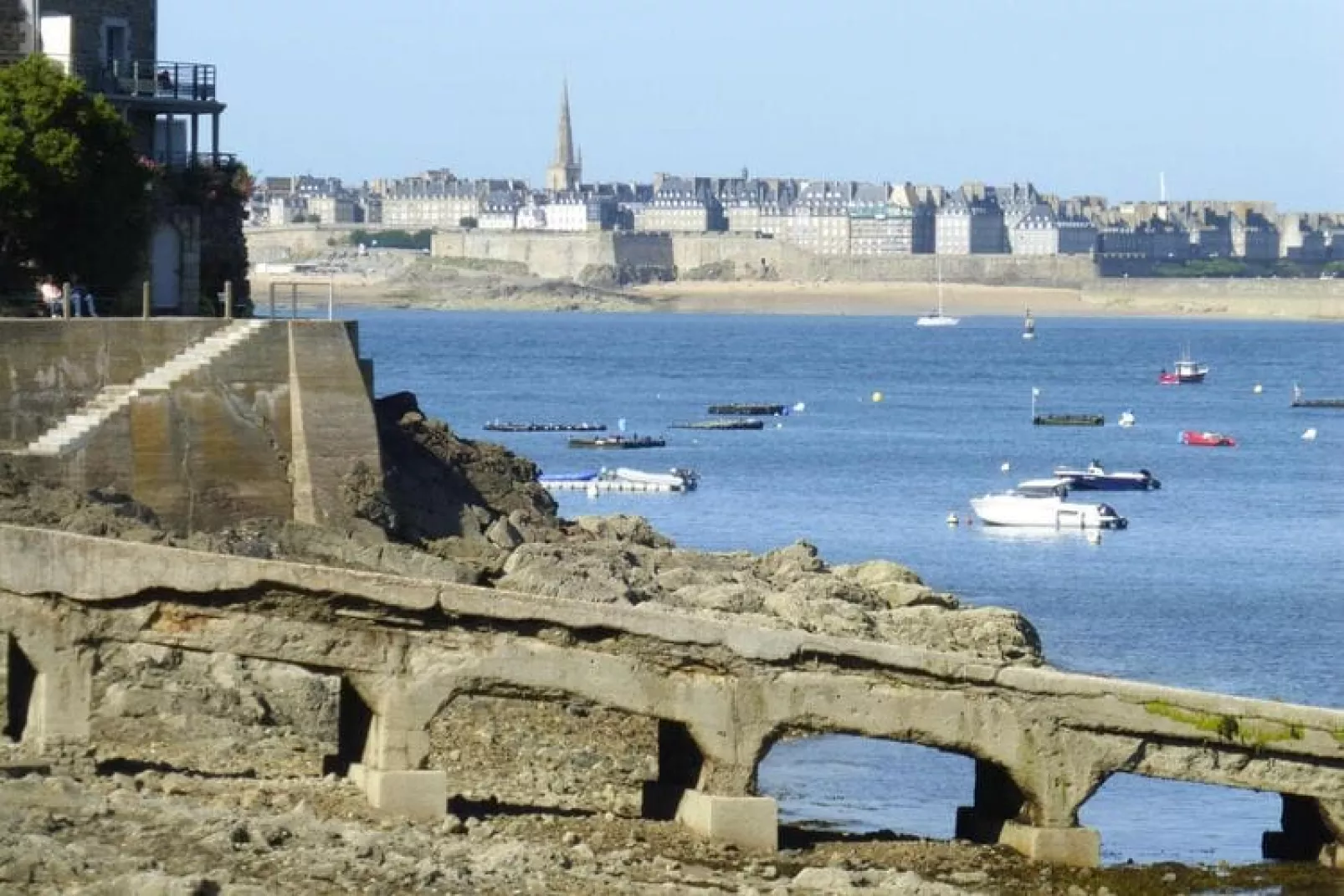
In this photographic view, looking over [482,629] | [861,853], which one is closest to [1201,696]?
[861,853]

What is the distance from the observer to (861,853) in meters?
21.1

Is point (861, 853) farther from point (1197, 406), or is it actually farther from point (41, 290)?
point (1197, 406)

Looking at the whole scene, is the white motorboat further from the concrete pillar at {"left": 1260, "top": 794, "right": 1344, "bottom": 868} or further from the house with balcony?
the concrete pillar at {"left": 1260, "top": 794, "right": 1344, "bottom": 868}

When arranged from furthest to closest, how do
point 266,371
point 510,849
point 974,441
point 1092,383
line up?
point 1092,383
point 974,441
point 266,371
point 510,849

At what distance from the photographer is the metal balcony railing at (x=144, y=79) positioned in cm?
4034

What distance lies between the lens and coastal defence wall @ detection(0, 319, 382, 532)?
32.6 metres

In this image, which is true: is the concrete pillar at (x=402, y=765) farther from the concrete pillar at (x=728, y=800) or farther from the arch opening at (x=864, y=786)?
the arch opening at (x=864, y=786)

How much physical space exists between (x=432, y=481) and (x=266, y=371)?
Result: 3452 millimetres

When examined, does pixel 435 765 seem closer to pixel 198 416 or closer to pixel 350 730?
pixel 350 730

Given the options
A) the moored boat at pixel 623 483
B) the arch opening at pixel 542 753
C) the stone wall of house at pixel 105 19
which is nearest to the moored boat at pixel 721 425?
the moored boat at pixel 623 483

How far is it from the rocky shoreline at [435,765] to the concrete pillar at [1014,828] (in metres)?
0.16

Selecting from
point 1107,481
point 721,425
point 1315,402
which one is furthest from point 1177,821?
point 1315,402

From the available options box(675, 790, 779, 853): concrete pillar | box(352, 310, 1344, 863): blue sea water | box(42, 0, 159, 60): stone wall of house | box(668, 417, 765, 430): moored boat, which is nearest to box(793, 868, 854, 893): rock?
box(675, 790, 779, 853): concrete pillar

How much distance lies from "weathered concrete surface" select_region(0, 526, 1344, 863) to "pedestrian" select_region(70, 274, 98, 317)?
1485 cm
